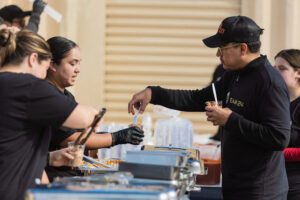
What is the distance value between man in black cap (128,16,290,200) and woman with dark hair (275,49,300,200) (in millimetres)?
538

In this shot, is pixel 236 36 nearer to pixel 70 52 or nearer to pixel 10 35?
pixel 70 52

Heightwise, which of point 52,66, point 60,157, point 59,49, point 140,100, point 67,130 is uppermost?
point 59,49

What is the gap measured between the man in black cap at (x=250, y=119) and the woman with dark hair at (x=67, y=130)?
488 mm

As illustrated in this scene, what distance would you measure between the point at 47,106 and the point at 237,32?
4.66 ft

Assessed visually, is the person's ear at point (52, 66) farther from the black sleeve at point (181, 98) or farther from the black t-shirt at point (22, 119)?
the black t-shirt at point (22, 119)

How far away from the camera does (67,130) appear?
159 inches

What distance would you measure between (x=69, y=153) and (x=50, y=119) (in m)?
0.54

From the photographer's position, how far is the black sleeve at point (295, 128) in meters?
4.78

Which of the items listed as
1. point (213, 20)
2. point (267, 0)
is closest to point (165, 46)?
point (213, 20)

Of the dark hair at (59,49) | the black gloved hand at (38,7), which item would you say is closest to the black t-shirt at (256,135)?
the dark hair at (59,49)

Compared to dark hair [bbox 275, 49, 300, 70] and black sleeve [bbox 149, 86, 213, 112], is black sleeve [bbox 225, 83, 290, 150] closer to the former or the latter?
black sleeve [bbox 149, 86, 213, 112]

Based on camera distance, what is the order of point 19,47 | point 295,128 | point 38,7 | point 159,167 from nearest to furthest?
point 159,167
point 19,47
point 295,128
point 38,7

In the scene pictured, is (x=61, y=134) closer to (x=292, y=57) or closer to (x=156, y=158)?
(x=156, y=158)

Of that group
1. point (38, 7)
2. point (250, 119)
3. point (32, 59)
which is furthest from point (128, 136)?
point (38, 7)
